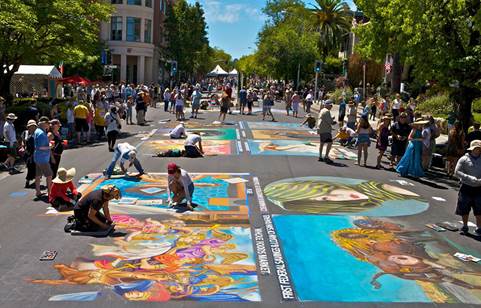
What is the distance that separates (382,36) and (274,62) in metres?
34.8

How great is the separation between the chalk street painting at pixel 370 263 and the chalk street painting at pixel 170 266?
79cm

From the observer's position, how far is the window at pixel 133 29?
184 feet

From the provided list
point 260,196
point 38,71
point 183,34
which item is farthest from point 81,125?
point 183,34

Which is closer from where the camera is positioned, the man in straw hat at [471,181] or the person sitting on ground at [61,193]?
the man in straw hat at [471,181]

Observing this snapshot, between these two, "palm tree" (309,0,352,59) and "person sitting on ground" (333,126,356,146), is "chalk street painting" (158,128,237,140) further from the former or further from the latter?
"palm tree" (309,0,352,59)

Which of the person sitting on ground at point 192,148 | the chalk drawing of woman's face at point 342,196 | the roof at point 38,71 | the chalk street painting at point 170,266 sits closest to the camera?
the chalk street painting at point 170,266

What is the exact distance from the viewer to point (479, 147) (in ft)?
31.3

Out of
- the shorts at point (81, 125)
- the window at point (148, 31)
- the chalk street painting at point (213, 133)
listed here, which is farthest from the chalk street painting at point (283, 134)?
the window at point (148, 31)

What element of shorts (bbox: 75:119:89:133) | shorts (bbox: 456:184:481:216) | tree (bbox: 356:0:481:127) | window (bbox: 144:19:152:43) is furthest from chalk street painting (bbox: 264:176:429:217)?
window (bbox: 144:19:152:43)

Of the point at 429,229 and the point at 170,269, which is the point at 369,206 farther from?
the point at 170,269

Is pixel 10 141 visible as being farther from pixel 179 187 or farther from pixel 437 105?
pixel 437 105

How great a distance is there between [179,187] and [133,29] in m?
48.3

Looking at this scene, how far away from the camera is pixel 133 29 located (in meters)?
56.3

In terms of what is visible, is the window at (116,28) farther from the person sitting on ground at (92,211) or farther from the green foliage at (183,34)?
the person sitting on ground at (92,211)
